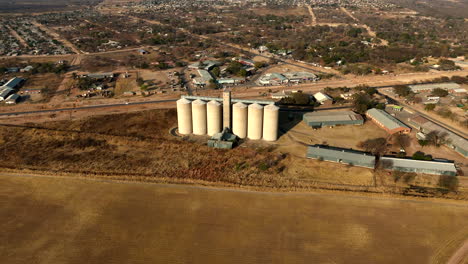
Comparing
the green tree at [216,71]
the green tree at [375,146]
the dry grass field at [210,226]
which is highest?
the green tree at [216,71]

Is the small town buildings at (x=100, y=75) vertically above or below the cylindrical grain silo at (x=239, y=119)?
below

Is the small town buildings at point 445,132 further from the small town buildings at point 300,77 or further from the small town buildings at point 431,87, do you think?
the small town buildings at point 300,77

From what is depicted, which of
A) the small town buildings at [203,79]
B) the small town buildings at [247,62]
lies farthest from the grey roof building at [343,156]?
the small town buildings at [247,62]

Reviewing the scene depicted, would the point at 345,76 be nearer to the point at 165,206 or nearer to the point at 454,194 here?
the point at 454,194

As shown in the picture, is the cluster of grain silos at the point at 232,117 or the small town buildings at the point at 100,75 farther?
the small town buildings at the point at 100,75

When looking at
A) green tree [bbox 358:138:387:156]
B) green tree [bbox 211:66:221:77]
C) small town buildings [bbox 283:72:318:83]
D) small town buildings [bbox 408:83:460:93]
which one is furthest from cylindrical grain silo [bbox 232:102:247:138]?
small town buildings [bbox 408:83:460:93]

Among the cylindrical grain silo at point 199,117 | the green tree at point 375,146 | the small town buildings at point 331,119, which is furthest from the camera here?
the small town buildings at point 331,119

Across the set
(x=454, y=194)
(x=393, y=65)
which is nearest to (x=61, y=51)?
(x=393, y=65)

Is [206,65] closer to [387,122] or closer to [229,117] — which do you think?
[229,117]
